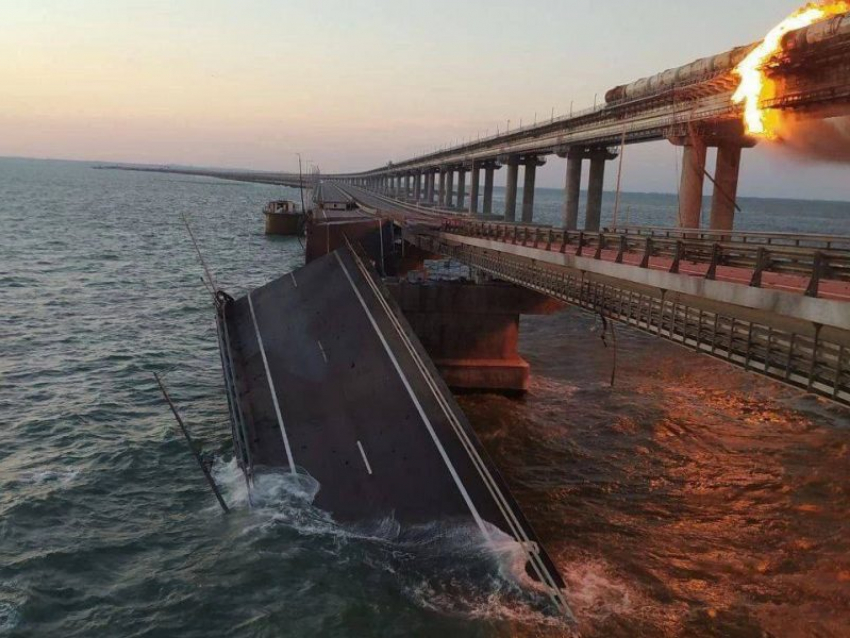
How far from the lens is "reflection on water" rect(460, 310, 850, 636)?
53.0 ft

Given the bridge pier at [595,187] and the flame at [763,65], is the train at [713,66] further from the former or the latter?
the bridge pier at [595,187]

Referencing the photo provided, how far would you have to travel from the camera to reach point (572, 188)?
65125mm

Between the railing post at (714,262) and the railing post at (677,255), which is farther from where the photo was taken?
the railing post at (677,255)

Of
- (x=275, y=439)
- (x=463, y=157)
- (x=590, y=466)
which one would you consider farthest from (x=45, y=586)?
(x=463, y=157)

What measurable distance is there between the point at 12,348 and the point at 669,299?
3473cm

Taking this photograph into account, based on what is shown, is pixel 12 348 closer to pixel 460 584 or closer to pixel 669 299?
pixel 460 584

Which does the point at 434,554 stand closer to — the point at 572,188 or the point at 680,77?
the point at 680,77

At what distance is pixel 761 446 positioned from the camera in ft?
86.4

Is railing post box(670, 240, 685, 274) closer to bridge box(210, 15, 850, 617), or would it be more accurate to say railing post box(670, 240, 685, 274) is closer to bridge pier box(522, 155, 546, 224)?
bridge box(210, 15, 850, 617)

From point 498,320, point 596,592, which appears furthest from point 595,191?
point 596,592

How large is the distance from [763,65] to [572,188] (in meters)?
32.2

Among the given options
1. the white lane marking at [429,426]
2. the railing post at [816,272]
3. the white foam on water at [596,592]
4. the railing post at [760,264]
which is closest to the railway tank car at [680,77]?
the railing post at [760,264]

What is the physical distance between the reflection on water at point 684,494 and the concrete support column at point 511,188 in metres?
53.2

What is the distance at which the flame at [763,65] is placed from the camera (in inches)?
1161
